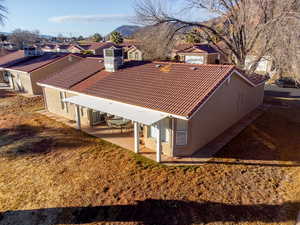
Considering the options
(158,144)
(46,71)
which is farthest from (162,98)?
(46,71)

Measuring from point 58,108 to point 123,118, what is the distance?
1022 centimetres

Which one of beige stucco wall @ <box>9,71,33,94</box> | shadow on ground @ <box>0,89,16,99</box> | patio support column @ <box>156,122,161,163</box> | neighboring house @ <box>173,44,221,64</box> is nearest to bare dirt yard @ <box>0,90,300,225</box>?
patio support column @ <box>156,122,161,163</box>

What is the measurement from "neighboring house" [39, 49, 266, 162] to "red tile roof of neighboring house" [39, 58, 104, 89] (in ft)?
0.11

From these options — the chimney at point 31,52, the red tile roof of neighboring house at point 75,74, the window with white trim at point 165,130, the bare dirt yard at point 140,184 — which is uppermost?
the chimney at point 31,52

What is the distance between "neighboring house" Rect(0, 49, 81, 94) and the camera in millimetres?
28547

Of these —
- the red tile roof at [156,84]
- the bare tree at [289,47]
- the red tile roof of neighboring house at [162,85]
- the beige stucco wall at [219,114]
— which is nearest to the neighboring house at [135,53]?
the red tile roof at [156,84]

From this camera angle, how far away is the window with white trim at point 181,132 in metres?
12.0

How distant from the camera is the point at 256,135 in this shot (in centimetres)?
1548

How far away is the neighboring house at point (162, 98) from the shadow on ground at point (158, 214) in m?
3.49

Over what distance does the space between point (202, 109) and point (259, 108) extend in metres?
12.2

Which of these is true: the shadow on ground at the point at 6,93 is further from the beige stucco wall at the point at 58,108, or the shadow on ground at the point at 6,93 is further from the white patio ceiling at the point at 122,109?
the white patio ceiling at the point at 122,109

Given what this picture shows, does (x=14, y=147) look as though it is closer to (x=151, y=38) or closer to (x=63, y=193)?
(x=63, y=193)

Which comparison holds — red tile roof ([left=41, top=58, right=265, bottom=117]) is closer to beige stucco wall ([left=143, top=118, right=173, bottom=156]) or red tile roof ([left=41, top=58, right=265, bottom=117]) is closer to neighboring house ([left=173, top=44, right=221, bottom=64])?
beige stucco wall ([left=143, top=118, right=173, bottom=156])

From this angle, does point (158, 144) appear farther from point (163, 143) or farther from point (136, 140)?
point (136, 140)
